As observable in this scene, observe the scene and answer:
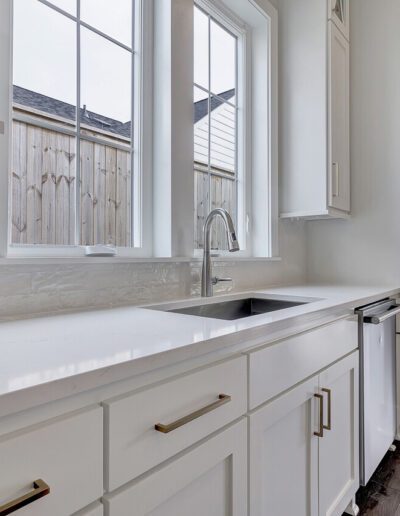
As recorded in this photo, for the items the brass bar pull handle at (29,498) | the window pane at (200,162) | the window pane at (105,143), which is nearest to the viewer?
the brass bar pull handle at (29,498)

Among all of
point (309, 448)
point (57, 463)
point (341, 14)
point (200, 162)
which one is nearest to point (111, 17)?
point (200, 162)

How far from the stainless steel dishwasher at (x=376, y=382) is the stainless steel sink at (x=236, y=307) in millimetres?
308

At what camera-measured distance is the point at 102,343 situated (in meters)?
0.75

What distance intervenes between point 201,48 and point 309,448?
6.16ft

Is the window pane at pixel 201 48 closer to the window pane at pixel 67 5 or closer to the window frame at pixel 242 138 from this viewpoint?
the window frame at pixel 242 138

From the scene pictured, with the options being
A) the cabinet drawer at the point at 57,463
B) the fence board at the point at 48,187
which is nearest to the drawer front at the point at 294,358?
the cabinet drawer at the point at 57,463

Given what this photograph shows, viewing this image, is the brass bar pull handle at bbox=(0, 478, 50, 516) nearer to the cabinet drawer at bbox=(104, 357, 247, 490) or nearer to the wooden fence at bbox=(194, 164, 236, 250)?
the cabinet drawer at bbox=(104, 357, 247, 490)

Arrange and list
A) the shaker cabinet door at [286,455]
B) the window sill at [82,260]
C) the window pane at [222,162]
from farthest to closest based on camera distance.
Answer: the window pane at [222,162] < the window sill at [82,260] < the shaker cabinet door at [286,455]

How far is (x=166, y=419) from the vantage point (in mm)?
708

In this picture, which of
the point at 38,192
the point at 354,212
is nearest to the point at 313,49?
the point at 354,212

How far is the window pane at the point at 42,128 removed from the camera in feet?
4.03

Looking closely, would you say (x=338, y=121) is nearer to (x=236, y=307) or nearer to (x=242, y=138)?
(x=242, y=138)

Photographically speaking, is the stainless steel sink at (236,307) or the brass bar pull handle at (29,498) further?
the stainless steel sink at (236,307)

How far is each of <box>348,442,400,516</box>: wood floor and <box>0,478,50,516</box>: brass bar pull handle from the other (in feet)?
5.03
